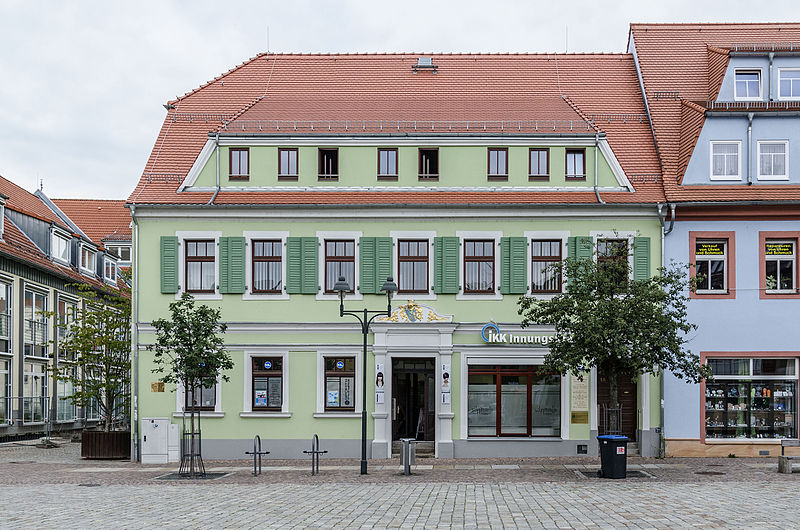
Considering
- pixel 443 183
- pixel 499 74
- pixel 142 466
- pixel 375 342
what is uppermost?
pixel 499 74

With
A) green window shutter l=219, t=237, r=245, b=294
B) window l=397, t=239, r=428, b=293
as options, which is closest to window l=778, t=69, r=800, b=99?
window l=397, t=239, r=428, b=293

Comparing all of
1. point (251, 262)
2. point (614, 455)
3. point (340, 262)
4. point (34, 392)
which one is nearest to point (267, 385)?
point (251, 262)

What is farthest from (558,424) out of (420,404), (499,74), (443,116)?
(499,74)

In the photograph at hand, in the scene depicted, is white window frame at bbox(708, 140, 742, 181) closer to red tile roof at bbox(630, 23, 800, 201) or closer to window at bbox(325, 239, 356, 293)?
red tile roof at bbox(630, 23, 800, 201)

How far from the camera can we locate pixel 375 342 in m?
29.4

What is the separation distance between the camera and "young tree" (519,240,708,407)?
23.6m

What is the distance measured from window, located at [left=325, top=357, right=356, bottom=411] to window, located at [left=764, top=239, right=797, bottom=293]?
1253cm

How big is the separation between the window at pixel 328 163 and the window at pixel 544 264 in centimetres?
641

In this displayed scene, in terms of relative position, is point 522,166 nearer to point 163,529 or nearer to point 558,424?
point 558,424

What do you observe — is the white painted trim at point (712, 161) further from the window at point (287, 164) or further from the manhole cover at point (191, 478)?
the manhole cover at point (191, 478)

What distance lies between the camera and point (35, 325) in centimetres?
4122

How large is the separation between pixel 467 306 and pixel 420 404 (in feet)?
11.1

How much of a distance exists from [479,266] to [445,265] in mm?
1042

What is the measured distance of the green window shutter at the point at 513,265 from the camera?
2941 cm
